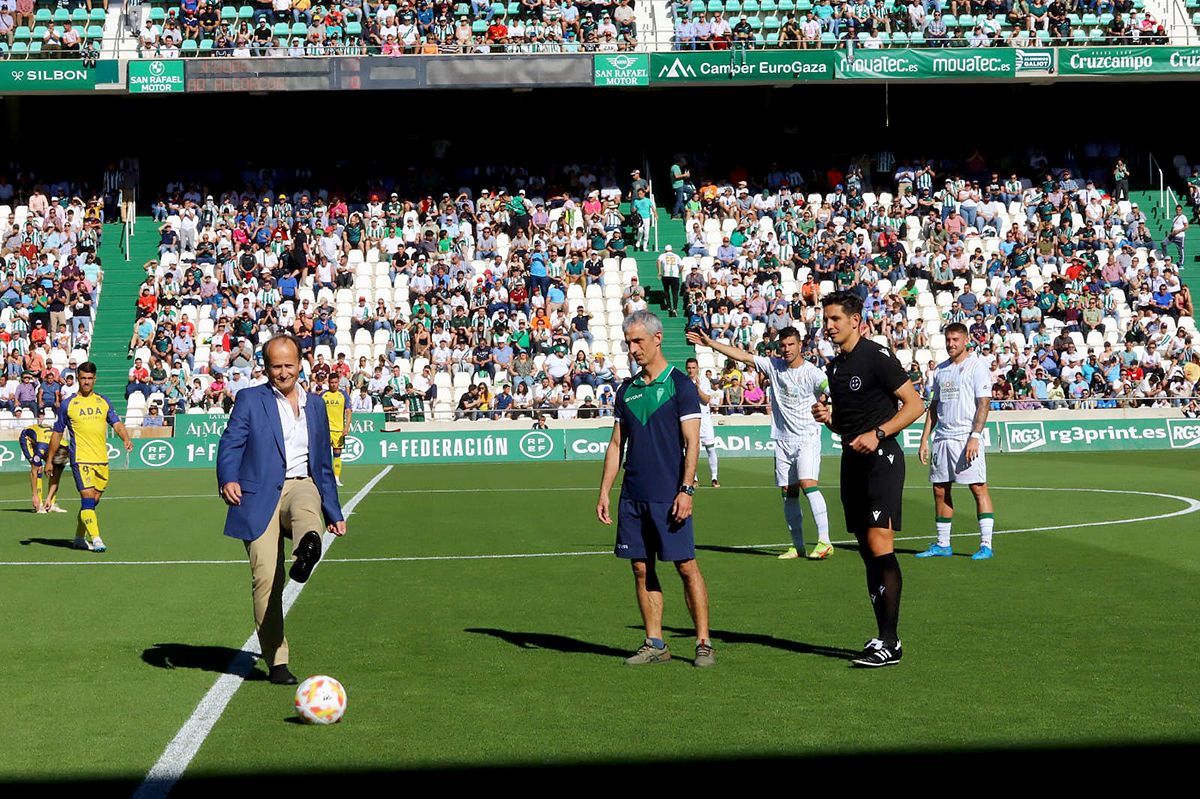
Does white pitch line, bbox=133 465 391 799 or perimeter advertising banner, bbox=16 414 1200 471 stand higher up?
white pitch line, bbox=133 465 391 799

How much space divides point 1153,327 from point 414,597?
31950 millimetres

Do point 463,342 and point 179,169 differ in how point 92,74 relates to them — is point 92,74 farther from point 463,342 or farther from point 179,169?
point 463,342

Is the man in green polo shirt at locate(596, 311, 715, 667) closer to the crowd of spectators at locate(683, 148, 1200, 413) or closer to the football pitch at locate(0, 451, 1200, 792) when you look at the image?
the football pitch at locate(0, 451, 1200, 792)

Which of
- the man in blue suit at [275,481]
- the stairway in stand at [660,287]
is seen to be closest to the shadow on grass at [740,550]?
the man in blue suit at [275,481]

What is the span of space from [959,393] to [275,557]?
26.9ft

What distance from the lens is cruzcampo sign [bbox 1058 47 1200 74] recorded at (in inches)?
1800

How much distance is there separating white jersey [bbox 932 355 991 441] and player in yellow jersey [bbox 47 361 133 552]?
340 inches

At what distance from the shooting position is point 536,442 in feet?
117

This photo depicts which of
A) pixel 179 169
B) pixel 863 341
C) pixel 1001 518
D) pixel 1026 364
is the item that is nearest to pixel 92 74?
pixel 179 169

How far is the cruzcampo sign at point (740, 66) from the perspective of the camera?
148 feet

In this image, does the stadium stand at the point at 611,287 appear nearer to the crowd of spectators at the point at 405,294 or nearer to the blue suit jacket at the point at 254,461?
the crowd of spectators at the point at 405,294

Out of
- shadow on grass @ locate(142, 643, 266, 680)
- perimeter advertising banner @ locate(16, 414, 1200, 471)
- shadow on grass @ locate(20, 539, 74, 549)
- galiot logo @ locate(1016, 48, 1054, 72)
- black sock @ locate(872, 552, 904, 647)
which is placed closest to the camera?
black sock @ locate(872, 552, 904, 647)

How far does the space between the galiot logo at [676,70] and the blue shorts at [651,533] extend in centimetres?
3711

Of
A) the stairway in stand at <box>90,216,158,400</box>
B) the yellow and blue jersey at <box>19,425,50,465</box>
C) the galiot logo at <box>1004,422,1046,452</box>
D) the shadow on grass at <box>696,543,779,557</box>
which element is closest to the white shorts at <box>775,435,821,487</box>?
the shadow on grass at <box>696,543,779,557</box>
